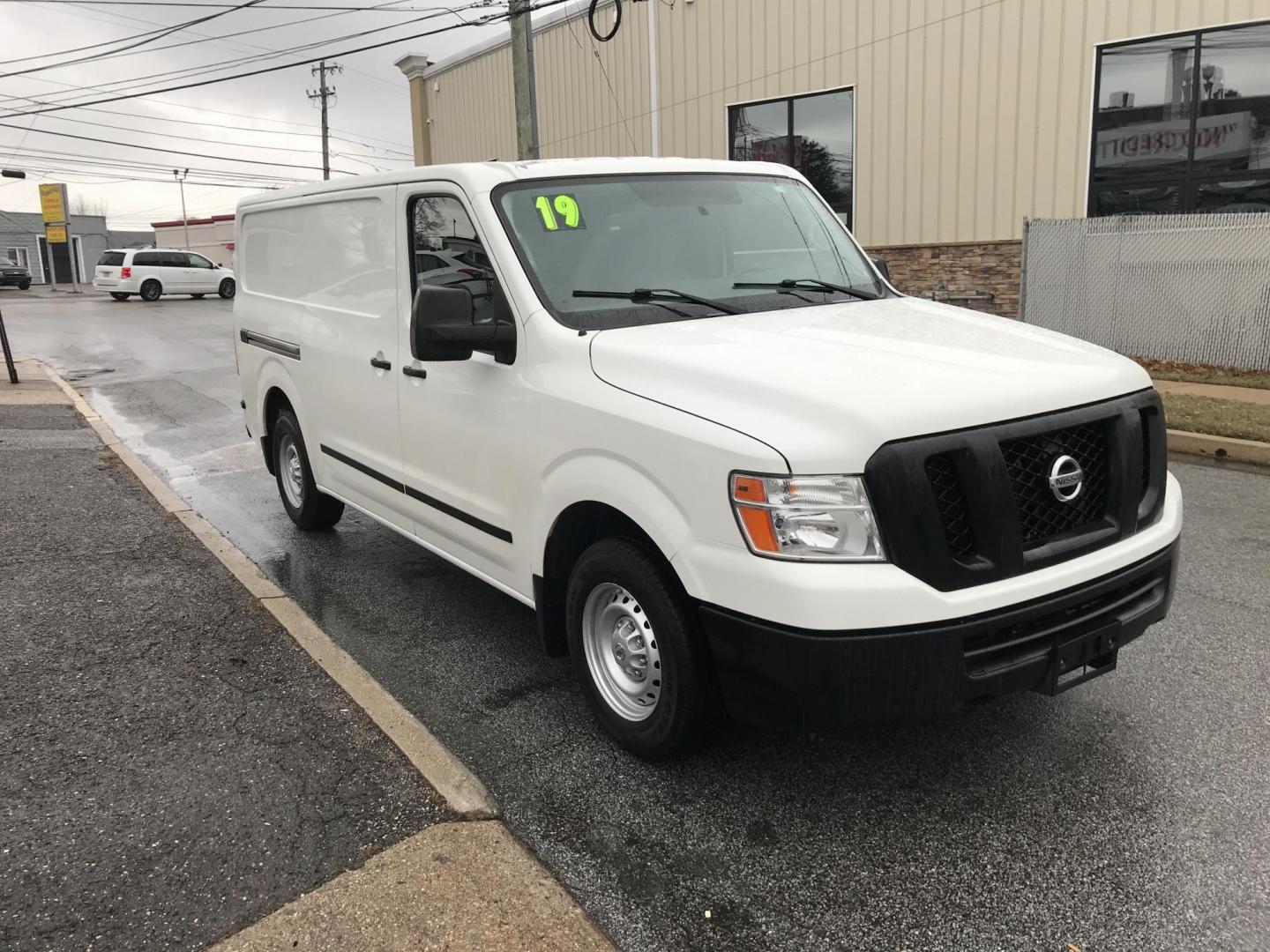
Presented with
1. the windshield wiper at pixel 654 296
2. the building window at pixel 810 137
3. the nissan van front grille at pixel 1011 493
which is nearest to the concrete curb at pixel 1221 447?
the nissan van front grille at pixel 1011 493

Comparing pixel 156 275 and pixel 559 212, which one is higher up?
pixel 156 275

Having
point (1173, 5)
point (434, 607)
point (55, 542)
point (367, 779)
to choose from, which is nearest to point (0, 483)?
A: point (55, 542)

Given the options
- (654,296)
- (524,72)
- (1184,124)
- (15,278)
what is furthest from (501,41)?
(15,278)

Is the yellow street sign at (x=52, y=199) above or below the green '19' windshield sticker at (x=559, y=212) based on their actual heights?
above

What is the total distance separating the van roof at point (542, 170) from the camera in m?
4.11

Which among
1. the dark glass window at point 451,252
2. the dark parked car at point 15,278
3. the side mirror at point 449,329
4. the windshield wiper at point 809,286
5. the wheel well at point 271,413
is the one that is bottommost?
the wheel well at point 271,413

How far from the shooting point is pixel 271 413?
6680 millimetres

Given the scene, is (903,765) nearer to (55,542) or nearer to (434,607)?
(434,607)

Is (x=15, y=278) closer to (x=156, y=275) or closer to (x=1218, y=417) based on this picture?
(x=156, y=275)

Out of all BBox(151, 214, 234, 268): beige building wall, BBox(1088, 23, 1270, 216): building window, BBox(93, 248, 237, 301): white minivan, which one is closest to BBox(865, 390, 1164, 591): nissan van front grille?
BBox(1088, 23, 1270, 216): building window

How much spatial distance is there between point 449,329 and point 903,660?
1.95 m

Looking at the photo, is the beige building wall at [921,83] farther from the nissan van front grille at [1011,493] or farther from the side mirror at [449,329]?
the side mirror at [449,329]

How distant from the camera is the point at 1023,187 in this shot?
1422cm

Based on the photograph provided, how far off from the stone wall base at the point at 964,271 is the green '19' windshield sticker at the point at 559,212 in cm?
1148
